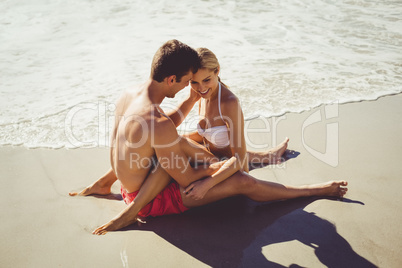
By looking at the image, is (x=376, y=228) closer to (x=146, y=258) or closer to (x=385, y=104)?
(x=146, y=258)

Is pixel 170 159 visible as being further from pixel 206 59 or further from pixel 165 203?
pixel 206 59

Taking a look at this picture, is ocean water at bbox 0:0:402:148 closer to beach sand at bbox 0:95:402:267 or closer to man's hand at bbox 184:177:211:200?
beach sand at bbox 0:95:402:267

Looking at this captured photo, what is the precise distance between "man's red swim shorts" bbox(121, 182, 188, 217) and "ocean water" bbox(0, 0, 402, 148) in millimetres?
1817

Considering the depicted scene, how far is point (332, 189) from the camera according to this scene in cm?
346

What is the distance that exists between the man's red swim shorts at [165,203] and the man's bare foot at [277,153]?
1429 mm

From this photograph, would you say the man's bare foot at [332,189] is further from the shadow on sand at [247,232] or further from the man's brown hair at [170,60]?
the man's brown hair at [170,60]

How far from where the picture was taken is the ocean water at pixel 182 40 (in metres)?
5.60

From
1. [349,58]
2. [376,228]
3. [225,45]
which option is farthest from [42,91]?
[349,58]

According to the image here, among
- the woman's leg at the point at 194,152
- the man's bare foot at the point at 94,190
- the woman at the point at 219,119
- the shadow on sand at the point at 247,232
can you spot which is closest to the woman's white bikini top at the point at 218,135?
the woman at the point at 219,119


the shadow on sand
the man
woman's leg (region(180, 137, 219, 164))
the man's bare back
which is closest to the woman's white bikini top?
woman's leg (region(180, 137, 219, 164))

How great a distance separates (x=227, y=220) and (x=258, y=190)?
43 centimetres

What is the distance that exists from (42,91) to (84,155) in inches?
102

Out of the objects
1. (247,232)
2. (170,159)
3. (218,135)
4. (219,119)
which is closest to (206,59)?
(219,119)

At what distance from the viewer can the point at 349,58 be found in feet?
24.3
